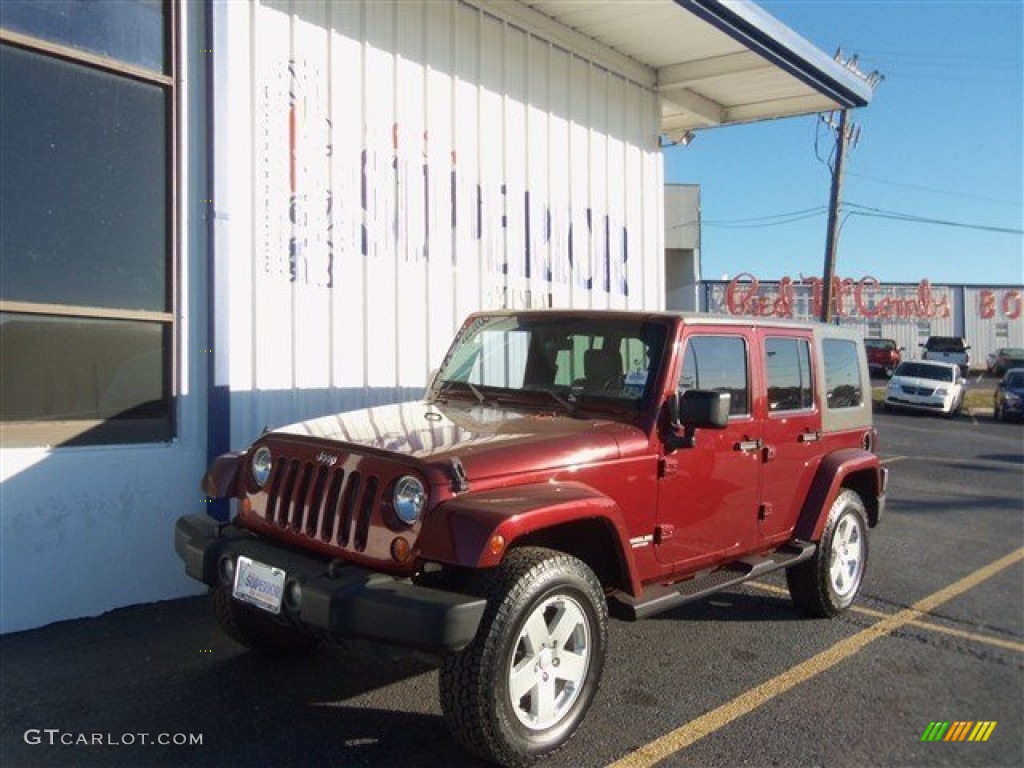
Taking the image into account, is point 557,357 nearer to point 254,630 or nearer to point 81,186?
point 254,630

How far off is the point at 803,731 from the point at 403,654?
76.1 inches

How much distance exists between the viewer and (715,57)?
9.66 m

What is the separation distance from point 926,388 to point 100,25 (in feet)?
73.5

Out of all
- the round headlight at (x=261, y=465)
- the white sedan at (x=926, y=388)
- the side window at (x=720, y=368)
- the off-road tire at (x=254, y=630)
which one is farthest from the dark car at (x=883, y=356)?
the round headlight at (x=261, y=465)

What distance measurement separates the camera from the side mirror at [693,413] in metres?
3.89

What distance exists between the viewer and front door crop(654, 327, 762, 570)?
419cm

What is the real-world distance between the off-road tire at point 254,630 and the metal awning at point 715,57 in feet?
20.7

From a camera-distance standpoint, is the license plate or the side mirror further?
the side mirror

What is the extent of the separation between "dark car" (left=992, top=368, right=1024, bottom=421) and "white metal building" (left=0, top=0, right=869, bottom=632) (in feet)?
56.2

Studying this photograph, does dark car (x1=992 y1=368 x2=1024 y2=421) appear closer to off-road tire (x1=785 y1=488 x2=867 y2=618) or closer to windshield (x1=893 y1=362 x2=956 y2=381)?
windshield (x1=893 y1=362 x2=956 y2=381)

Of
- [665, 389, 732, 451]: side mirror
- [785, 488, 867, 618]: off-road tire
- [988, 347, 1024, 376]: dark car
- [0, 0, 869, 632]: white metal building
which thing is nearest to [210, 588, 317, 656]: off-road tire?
[0, 0, 869, 632]: white metal building

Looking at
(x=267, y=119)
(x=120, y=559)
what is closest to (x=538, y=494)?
(x=120, y=559)

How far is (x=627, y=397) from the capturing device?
4.21 m

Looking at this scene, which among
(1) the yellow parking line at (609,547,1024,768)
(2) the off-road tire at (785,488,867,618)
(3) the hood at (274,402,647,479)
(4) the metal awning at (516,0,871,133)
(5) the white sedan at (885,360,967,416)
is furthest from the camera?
(5) the white sedan at (885,360,967,416)
